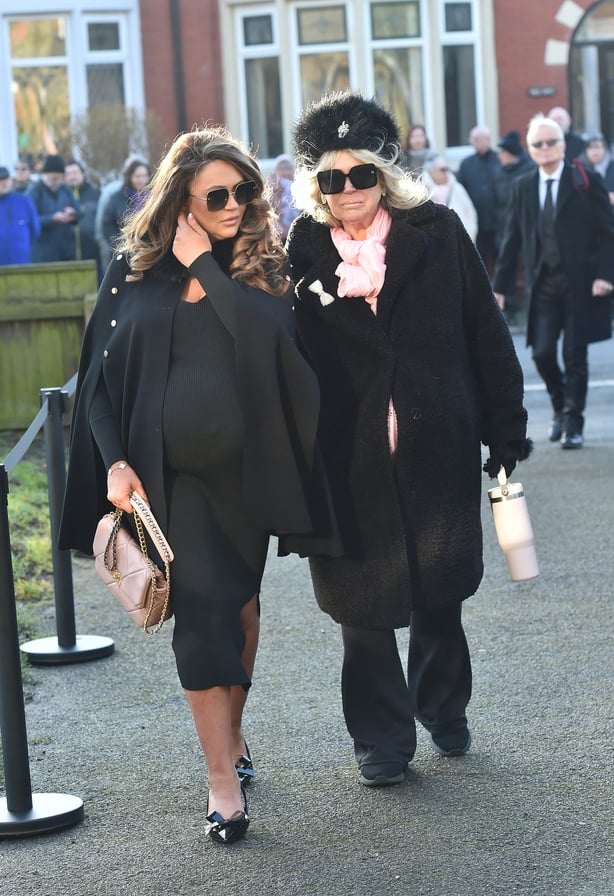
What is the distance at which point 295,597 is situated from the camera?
7195 mm

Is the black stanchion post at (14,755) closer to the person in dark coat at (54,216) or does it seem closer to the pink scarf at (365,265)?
the pink scarf at (365,265)

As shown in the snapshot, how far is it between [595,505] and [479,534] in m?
3.89

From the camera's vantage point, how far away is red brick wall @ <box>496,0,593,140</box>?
21.7 metres

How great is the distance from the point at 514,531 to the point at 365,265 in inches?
36.0

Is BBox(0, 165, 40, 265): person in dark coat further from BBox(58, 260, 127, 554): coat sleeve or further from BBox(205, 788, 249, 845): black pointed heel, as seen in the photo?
BBox(205, 788, 249, 845): black pointed heel

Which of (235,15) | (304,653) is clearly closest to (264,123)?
(235,15)

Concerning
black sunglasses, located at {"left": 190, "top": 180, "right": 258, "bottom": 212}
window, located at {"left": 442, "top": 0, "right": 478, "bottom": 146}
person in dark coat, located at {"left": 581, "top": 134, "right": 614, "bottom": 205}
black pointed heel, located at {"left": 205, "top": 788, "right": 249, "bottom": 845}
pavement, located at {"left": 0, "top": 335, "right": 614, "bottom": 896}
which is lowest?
pavement, located at {"left": 0, "top": 335, "right": 614, "bottom": 896}

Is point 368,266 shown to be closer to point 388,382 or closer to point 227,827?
point 388,382

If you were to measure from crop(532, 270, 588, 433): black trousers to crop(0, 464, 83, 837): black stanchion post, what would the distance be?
239 inches

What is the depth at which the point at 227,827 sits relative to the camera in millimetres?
4316

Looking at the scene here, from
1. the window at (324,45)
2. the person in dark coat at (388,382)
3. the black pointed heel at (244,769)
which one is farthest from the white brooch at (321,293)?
the window at (324,45)

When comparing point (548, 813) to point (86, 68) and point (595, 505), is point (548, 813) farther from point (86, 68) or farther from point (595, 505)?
point (86, 68)

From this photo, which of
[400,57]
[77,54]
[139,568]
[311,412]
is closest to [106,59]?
[77,54]

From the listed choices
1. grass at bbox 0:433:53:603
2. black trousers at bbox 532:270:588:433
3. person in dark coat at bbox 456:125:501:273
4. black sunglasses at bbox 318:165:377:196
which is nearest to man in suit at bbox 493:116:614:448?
black trousers at bbox 532:270:588:433
